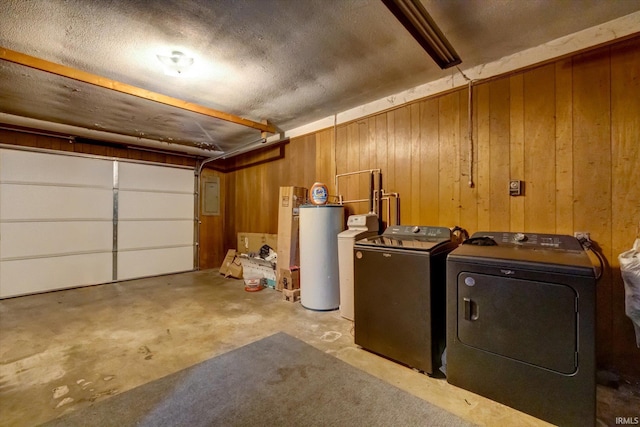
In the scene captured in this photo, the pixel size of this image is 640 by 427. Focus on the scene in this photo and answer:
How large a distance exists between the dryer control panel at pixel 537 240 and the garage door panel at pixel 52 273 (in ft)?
19.3

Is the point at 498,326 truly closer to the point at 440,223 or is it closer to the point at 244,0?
the point at 440,223

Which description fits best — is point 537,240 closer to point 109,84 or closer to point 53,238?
point 109,84

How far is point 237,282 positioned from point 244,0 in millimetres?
4175

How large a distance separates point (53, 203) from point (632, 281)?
22.1ft

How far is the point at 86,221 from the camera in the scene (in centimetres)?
466

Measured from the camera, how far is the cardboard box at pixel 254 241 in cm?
501

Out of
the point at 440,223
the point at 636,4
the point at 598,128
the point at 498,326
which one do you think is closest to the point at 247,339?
the point at 498,326

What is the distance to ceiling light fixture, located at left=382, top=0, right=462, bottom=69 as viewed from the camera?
1606mm

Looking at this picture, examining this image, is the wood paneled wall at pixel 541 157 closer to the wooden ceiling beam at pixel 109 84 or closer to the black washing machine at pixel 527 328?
the black washing machine at pixel 527 328

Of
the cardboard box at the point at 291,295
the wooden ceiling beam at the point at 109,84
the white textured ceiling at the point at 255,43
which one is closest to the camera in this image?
the white textured ceiling at the point at 255,43

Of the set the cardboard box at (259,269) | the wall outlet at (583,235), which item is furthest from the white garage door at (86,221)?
the wall outlet at (583,235)

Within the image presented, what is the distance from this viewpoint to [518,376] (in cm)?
163

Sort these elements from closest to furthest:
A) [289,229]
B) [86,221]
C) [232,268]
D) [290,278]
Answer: [290,278] → [289,229] → [86,221] → [232,268]

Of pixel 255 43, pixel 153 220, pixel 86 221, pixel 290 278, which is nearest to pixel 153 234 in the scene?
pixel 153 220
